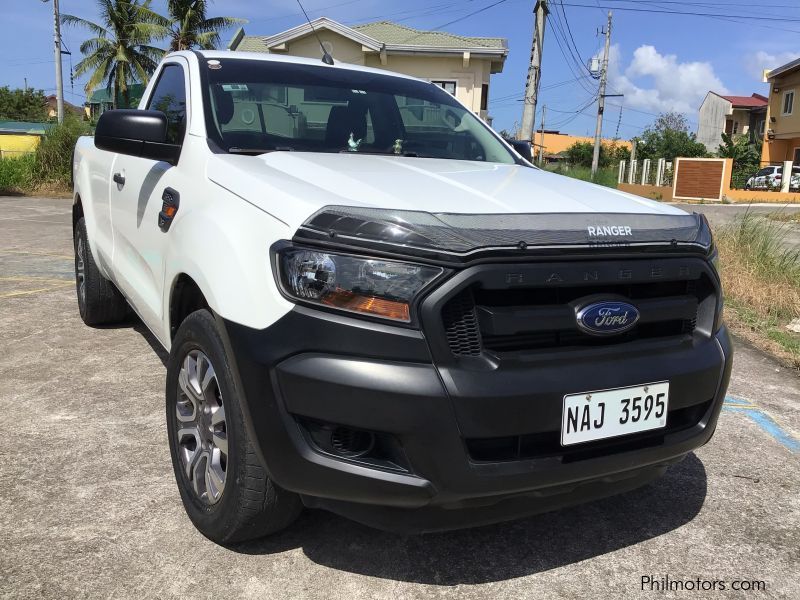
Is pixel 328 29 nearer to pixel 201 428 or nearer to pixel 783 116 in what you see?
pixel 201 428

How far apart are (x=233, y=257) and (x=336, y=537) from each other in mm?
1056

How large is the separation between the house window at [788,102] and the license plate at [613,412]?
42460mm

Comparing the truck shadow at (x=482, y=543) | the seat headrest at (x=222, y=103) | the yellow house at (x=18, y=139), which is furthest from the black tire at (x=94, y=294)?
the yellow house at (x=18, y=139)

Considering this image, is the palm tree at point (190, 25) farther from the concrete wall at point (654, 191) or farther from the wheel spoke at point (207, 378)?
the wheel spoke at point (207, 378)

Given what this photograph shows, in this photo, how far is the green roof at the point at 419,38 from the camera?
78.0 feet

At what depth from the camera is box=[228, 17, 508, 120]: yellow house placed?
22.8 meters

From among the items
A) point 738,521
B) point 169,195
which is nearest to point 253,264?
point 169,195

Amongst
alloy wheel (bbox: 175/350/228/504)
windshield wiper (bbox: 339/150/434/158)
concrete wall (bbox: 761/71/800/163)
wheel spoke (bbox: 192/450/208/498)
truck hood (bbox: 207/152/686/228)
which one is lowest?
wheel spoke (bbox: 192/450/208/498)

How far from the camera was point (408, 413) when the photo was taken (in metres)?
1.84

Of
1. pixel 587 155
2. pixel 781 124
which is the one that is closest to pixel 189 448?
pixel 781 124

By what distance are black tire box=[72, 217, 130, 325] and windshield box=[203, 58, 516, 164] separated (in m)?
1.99

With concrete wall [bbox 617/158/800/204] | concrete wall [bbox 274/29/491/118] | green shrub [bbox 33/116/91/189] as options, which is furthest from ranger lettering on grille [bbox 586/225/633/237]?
concrete wall [bbox 617/158/800/204]

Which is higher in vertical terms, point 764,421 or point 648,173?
point 648,173

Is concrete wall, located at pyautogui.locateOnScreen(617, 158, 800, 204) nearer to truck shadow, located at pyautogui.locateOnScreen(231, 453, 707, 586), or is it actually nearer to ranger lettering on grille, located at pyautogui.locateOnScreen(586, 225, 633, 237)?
truck shadow, located at pyautogui.locateOnScreen(231, 453, 707, 586)
